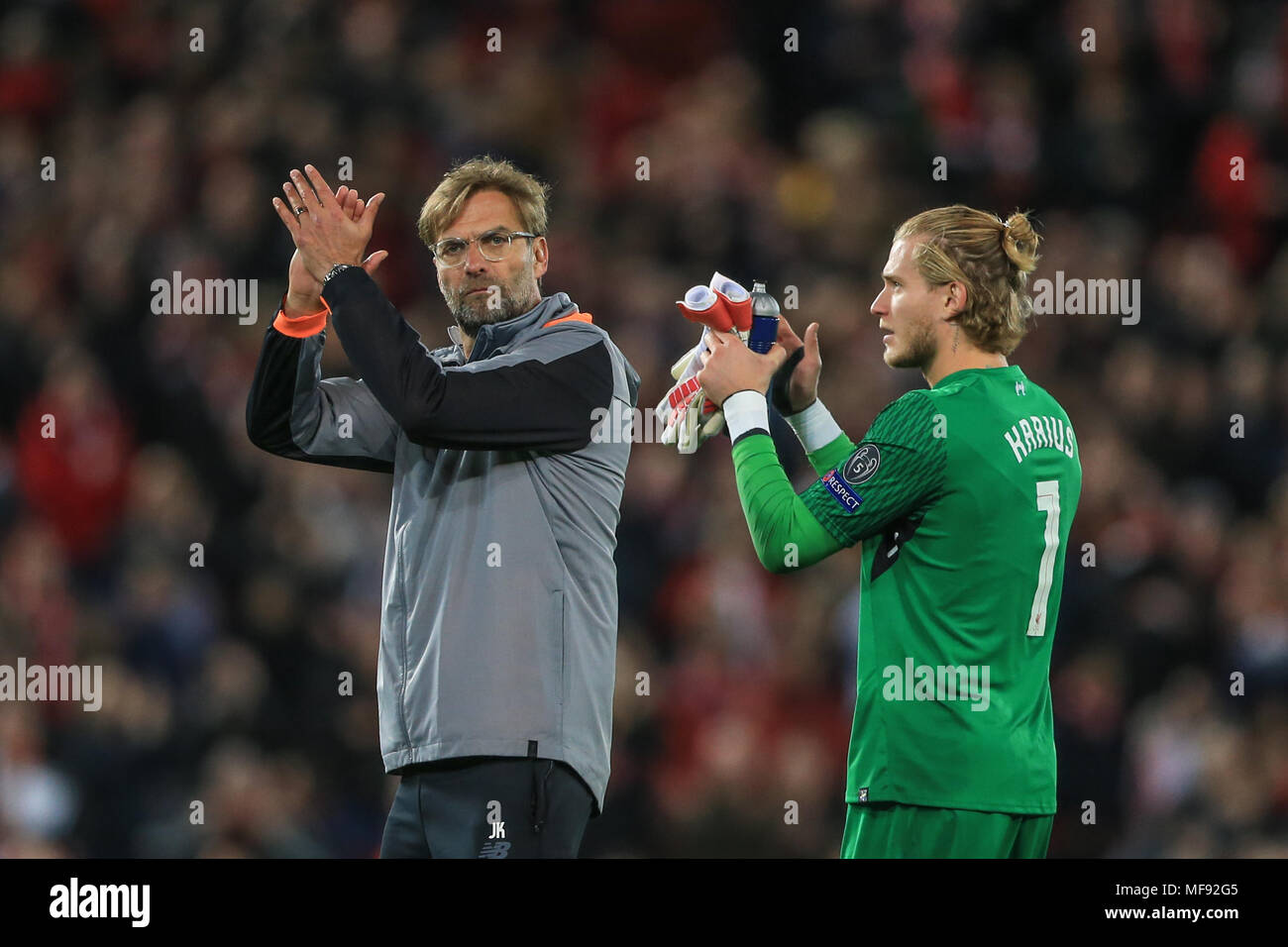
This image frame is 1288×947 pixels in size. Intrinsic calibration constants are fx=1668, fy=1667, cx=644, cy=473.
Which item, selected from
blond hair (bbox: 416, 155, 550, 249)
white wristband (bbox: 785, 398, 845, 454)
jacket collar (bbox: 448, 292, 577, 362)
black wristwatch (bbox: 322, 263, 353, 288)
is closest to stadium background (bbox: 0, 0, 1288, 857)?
white wristband (bbox: 785, 398, 845, 454)

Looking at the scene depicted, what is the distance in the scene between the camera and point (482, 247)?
10.9 ft

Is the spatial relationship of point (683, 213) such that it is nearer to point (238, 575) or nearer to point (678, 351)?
point (678, 351)

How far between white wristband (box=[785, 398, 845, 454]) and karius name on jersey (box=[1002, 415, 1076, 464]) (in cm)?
52

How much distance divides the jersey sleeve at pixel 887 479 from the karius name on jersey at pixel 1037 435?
137 millimetres

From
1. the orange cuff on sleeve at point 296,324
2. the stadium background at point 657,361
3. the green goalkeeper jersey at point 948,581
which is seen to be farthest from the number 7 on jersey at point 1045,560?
the stadium background at point 657,361

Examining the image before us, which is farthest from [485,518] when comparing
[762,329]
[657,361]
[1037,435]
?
[657,361]

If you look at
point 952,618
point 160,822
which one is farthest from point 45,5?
point 952,618

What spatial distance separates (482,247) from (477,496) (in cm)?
54

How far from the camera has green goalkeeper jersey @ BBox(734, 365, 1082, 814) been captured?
2.93 metres

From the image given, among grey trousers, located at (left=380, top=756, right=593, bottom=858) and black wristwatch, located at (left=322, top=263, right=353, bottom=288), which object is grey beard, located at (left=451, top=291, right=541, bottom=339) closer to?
black wristwatch, located at (left=322, top=263, right=353, bottom=288)

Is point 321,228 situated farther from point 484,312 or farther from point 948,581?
point 948,581

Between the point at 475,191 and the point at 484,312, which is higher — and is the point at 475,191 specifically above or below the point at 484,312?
above

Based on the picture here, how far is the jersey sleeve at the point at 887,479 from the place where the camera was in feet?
9.74

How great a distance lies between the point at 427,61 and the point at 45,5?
1.85 m
